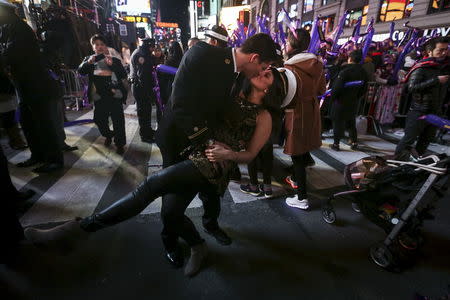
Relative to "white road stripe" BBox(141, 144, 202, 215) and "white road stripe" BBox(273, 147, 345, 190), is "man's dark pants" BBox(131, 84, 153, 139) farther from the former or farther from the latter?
"white road stripe" BBox(273, 147, 345, 190)

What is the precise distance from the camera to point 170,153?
6.73ft

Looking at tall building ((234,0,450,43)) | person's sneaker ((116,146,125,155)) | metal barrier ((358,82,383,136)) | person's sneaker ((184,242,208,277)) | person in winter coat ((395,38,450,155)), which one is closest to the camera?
person's sneaker ((184,242,208,277))

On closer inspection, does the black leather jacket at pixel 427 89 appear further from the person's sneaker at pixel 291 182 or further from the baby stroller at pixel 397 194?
the person's sneaker at pixel 291 182

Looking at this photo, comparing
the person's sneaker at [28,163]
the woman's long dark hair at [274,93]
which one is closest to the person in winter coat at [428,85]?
the woman's long dark hair at [274,93]

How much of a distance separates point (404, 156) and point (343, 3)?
72.5 feet

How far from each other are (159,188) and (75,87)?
8.73m

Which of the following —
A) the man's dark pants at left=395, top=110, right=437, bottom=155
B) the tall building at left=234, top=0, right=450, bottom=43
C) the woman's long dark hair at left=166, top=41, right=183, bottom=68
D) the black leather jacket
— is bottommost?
the man's dark pants at left=395, top=110, right=437, bottom=155

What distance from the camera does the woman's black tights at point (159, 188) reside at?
1.74 metres

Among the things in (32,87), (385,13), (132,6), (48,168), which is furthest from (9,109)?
(385,13)

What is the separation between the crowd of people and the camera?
174cm

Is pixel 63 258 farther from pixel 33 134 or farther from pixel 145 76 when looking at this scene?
pixel 145 76

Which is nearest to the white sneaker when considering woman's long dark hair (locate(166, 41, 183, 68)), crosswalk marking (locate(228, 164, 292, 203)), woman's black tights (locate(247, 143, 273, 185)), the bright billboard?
crosswalk marking (locate(228, 164, 292, 203))

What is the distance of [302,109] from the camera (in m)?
2.88

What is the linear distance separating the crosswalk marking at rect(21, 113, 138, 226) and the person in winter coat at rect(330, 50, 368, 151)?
439 cm
